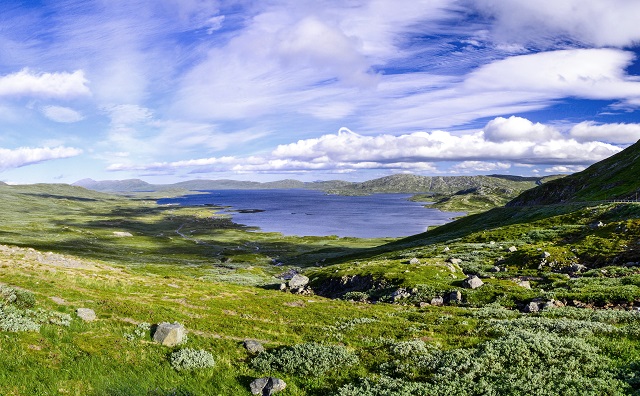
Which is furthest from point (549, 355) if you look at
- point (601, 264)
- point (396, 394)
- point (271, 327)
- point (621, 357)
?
point (601, 264)

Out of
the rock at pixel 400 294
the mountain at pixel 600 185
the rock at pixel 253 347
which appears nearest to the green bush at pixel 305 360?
the rock at pixel 253 347

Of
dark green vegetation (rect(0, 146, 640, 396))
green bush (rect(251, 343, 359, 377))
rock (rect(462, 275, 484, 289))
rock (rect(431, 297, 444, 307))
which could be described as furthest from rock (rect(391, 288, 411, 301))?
green bush (rect(251, 343, 359, 377))

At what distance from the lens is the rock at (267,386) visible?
1491cm

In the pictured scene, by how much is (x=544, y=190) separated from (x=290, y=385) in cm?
18992

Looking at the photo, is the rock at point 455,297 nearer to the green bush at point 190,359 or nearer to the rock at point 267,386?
the rock at point 267,386

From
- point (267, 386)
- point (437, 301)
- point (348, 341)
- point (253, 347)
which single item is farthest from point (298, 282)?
point (267, 386)

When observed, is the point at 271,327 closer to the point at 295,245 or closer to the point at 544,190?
the point at 295,245

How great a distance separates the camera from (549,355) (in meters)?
15.8

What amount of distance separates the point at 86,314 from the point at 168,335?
23.2 feet

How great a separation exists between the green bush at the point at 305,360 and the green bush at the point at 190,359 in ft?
7.13

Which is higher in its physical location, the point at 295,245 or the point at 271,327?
the point at 271,327

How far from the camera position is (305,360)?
17453 millimetres

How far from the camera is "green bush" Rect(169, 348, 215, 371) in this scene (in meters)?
17.0

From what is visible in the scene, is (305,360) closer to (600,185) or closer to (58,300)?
(58,300)
